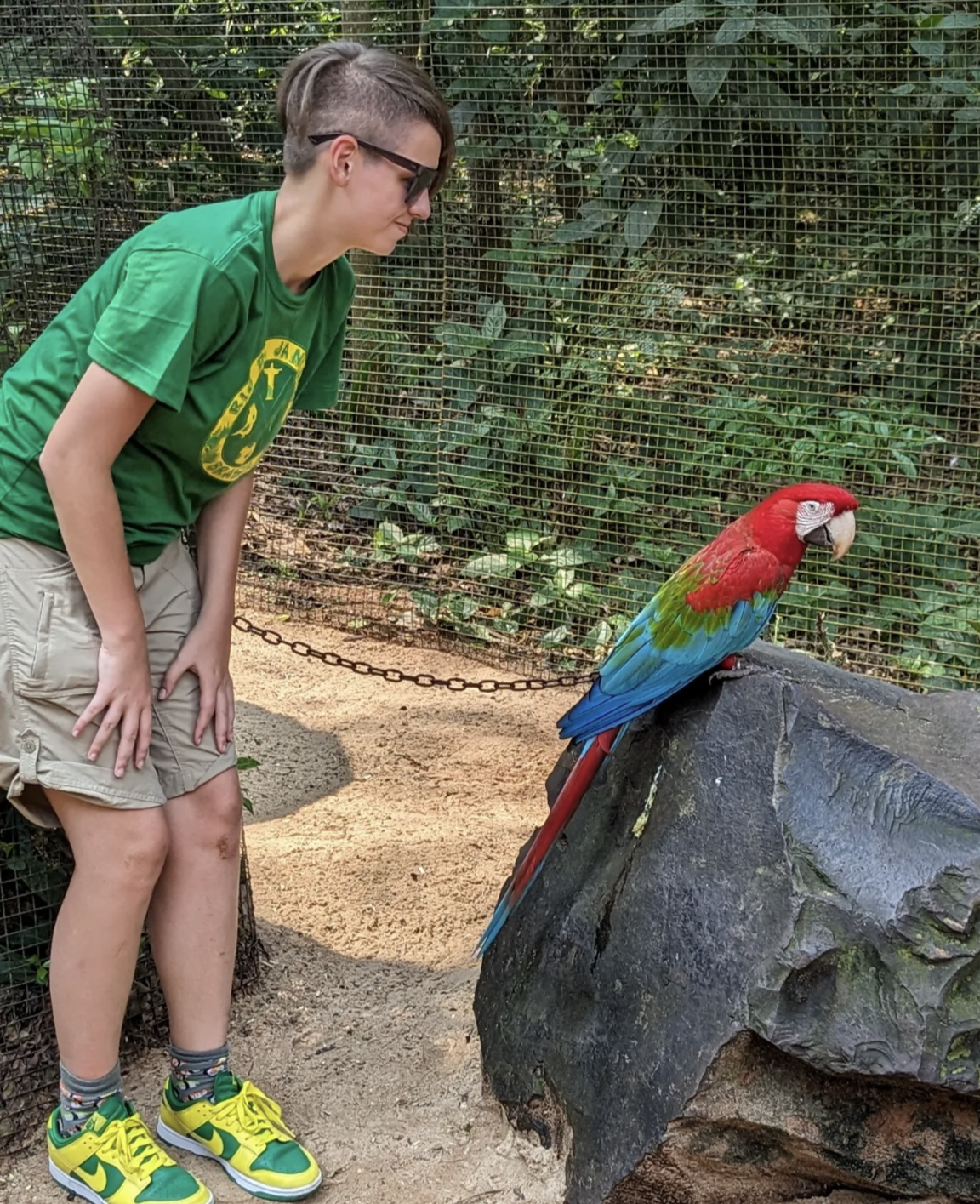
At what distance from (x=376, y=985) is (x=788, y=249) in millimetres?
2856

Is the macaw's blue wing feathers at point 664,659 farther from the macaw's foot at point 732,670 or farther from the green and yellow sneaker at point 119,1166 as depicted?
the green and yellow sneaker at point 119,1166

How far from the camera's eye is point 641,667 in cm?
187

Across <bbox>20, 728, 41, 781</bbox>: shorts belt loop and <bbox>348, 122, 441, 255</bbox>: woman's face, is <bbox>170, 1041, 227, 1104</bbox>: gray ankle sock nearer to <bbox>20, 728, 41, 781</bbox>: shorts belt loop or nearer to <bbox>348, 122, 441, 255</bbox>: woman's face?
<bbox>20, 728, 41, 781</bbox>: shorts belt loop

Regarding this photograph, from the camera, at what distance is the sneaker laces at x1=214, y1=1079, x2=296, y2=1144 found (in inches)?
72.7

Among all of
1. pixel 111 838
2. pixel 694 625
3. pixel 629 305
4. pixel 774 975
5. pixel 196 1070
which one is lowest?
pixel 196 1070

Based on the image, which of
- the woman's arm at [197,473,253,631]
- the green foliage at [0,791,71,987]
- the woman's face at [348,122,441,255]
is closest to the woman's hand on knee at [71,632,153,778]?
the woman's arm at [197,473,253,631]

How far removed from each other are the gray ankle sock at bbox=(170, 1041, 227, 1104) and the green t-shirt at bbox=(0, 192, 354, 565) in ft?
2.42

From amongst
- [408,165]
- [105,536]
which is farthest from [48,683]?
[408,165]

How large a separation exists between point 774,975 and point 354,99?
1.23 m

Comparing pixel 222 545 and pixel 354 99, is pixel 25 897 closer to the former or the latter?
pixel 222 545

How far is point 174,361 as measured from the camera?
1.52 metres

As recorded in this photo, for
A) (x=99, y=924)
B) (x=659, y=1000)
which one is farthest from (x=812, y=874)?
(x=99, y=924)

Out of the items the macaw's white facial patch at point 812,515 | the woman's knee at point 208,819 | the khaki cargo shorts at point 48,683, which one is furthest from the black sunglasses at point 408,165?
the woman's knee at point 208,819

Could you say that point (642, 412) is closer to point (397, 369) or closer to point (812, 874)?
point (397, 369)
